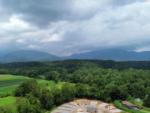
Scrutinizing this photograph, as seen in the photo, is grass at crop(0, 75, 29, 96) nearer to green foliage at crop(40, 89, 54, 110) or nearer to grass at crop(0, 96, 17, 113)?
grass at crop(0, 96, 17, 113)

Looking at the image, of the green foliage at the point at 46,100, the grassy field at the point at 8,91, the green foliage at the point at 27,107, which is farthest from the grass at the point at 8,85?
the green foliage at the point at 27,107

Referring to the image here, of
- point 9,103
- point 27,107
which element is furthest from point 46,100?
point 27,107

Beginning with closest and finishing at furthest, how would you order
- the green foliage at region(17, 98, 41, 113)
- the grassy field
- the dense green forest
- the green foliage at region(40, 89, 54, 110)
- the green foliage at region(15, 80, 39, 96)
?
the green foliage at region(17, 98, 41, 113), the grassy field, the green foliage at region(40, 89, 54, 110), the dense green forest, the green foliage at region(15, 80, 39, 96)

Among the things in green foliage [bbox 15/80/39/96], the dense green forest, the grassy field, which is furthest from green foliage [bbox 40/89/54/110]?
the grassy field

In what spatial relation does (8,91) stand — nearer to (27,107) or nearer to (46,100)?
(46,100)

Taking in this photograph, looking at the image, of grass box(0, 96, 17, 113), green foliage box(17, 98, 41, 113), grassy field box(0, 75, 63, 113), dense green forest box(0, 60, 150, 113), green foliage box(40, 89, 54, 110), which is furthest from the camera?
dense green forest box(0, 60, 150, 113)

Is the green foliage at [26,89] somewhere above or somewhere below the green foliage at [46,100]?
above

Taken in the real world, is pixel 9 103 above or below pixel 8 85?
below

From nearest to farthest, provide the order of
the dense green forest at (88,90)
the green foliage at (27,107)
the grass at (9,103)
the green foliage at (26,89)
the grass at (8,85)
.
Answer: the green foliage at (27,107)
the grass at (9,103)
the dense green forest at (88,90)
the green foliage at (26,89)
the grass at (8,85)

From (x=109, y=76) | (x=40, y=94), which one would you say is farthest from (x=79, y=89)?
(x=109, y=76)

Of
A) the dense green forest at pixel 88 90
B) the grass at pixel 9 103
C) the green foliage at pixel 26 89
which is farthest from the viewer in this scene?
the green foliage at pixel 26 89

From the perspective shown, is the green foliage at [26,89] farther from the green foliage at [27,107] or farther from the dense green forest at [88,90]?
the green foliage at [27,107]
